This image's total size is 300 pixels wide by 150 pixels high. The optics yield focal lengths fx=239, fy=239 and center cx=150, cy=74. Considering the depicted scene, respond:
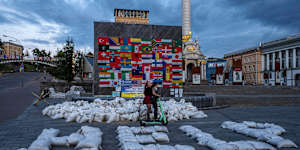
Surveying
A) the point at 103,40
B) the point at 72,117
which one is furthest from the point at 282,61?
the point at 72,117

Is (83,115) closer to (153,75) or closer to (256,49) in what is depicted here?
(153,75)

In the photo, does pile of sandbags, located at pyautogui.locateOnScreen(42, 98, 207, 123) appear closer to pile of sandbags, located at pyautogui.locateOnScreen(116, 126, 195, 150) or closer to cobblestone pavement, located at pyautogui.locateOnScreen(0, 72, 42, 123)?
pile of sandbags, located at pyautogui.locateOnScreen(116, 126, 195, 150)

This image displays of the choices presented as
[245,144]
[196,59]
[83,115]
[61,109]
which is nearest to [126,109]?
[83,115]

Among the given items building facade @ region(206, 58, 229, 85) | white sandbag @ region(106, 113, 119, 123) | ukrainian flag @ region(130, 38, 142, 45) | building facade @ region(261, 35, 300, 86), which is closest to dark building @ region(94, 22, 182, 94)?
ukrainian flag @ region(130, 38, 142, 45)

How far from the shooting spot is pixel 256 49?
7162 centimetres

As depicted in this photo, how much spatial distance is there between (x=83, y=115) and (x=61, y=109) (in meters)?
1.52

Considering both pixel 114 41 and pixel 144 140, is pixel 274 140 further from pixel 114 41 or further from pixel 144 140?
pixel 114 41

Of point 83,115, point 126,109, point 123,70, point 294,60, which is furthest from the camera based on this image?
point 294,60

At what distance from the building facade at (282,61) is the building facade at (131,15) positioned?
6931 centimetres

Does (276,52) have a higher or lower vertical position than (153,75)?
higher

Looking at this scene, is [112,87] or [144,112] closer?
[144,112]

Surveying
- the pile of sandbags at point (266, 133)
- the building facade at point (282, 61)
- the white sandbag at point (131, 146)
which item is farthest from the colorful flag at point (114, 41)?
the building facade at point (282, 61)

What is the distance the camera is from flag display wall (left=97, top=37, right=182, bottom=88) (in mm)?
13836

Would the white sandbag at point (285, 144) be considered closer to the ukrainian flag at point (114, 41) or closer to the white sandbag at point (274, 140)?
the white sandbag at point (274, 140)
